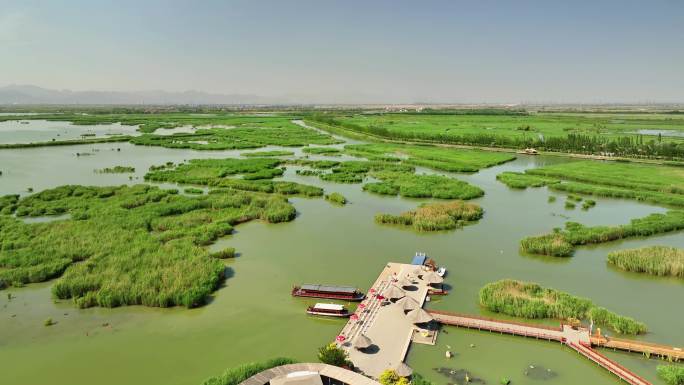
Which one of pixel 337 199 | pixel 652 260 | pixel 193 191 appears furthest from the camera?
pixel 193 191

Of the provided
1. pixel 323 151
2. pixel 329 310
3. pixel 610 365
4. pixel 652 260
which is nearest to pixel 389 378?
pixel 329 310

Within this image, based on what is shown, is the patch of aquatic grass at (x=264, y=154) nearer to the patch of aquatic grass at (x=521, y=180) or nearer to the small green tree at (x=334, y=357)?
the patch of aquatic grass at (x=521, y=180)

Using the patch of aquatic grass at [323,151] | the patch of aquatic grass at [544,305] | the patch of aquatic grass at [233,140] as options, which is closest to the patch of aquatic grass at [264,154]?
the patch of aquatic grass at [323,151]

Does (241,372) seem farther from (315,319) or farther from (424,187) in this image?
(424,187)

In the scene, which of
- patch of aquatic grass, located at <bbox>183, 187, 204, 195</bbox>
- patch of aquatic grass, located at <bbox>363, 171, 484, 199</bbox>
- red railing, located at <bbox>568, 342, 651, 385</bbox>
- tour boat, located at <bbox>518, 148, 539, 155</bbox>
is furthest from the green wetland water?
tour boat, located at <bbox>518, 148, 539, 155</bbox>

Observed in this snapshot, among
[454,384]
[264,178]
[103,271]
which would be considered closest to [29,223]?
[103,271]

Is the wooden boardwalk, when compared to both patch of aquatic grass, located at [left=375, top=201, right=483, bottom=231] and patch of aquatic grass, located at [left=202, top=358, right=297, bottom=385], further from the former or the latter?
patch of aquatic grass, located at [left=375, top=201, right=483, bottom=231]
